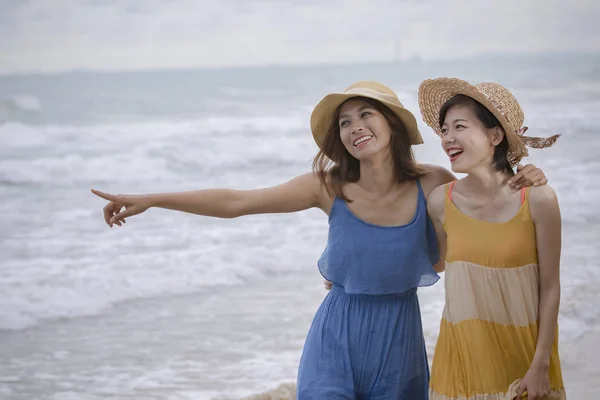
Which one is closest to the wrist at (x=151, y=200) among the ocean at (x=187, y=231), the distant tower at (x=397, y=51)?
the ocean at (x=187, y=231)

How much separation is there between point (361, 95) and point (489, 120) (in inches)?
13.4

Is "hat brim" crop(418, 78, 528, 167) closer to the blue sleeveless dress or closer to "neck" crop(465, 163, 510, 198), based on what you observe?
"neck" crop(465, 163, 510, 198)

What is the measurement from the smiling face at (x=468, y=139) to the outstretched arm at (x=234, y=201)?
0.41m

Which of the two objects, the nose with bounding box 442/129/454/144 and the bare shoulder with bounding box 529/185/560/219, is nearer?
the bare shoulder with bounding box 529/185/560/219

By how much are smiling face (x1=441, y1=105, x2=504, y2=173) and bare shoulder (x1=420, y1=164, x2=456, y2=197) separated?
183mm

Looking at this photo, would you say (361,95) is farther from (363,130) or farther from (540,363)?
(540,363)

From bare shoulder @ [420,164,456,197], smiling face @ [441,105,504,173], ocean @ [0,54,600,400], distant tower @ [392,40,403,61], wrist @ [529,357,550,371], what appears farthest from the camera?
distant tower @ [392,40,403,61]

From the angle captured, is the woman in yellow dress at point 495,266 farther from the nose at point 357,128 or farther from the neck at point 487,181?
the nose at point 357,128

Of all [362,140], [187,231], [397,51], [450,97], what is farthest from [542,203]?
[397,51]

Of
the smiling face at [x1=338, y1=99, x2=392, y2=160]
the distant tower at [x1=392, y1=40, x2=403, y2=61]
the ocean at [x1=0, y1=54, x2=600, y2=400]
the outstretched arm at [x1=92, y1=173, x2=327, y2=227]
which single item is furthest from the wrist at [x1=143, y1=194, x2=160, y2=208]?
the distant tower at [x1=392, y1=40, x2=403, y2=61]

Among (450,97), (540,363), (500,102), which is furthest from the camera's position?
(450,97)

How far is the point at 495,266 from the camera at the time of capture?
2164 millimetres

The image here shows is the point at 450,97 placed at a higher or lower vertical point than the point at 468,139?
higher

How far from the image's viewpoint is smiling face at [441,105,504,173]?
222 cm
